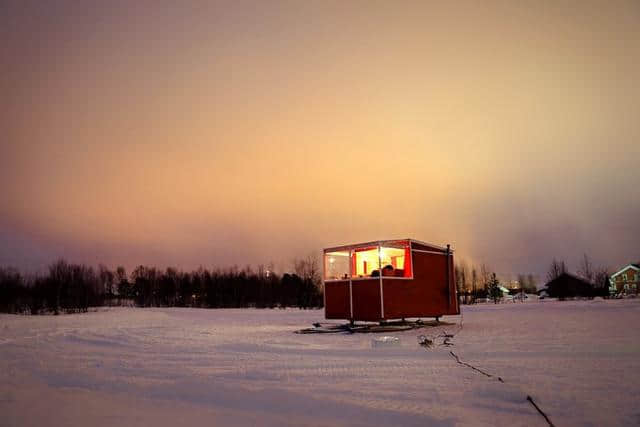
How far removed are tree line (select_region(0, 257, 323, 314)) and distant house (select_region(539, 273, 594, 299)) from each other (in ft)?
97.6

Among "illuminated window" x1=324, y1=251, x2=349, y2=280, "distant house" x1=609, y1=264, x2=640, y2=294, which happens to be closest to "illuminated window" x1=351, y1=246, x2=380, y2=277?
"illuminated window" x1=324, y1=251, x2=349, y2=280

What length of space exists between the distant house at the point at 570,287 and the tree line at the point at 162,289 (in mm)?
29738

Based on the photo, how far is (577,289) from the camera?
56.8 metres

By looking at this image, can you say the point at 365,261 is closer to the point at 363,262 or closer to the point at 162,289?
the point at 363,262

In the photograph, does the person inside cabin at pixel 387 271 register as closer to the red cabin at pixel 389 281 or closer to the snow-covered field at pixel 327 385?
the red cabin at pixel 389 281

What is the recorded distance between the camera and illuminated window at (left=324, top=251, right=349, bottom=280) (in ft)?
58.6

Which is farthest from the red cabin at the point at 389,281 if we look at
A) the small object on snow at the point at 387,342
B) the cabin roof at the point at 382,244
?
the small object on snow at the point at 387,342

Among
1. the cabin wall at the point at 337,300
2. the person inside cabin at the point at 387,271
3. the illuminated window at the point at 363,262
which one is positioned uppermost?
the illuminated window at the point at 363,262

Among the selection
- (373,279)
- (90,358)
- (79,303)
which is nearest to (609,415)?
(90,358)

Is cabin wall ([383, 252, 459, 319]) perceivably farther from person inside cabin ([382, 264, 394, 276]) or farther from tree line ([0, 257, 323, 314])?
tree line ([0, 257, 323, 314])

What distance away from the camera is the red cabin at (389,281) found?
16.0 metres

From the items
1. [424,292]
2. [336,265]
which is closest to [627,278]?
[424,292]

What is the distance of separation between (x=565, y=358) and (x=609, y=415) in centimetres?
374

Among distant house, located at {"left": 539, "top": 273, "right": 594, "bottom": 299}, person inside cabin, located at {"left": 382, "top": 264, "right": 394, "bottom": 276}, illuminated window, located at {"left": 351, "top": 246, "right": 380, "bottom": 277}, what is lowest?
distant house, located at {"left": 539, "top": 273, "right": 594, "bottom": 299}
